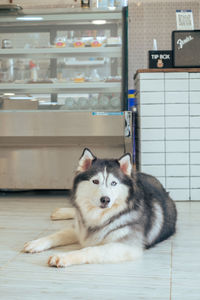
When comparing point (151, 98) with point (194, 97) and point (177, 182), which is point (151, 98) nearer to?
point (194, 97)

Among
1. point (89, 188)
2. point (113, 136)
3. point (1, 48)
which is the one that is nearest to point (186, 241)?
point (89, 188)

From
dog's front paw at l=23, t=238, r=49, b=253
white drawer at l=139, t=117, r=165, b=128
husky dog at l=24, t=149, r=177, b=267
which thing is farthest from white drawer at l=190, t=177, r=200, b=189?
dog's front paw at l=23, t=238, r=49, b=253

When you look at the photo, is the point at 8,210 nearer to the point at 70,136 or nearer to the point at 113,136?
the point at 70,136

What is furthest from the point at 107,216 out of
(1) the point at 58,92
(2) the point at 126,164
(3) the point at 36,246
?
(1) the point at 58,92

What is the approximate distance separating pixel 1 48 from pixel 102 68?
116 cm

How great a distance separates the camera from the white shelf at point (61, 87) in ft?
13.8

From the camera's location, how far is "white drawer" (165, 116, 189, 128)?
4.04 metres

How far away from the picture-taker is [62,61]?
14.2 ft

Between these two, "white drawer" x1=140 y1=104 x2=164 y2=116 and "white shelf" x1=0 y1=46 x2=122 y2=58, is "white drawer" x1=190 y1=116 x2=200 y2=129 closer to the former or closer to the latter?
"white drawer" x1=140 y1=104 x2=164 y2=116

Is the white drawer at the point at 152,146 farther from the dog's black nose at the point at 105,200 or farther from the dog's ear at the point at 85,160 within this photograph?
the dog's black nose at the point at 105,200

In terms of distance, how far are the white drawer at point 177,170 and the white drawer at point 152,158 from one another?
0.10m

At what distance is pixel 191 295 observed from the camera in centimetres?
175

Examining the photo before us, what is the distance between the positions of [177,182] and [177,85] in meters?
1.03

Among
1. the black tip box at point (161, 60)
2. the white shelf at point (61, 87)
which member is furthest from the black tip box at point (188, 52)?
the white shelf at point (61, 87)
